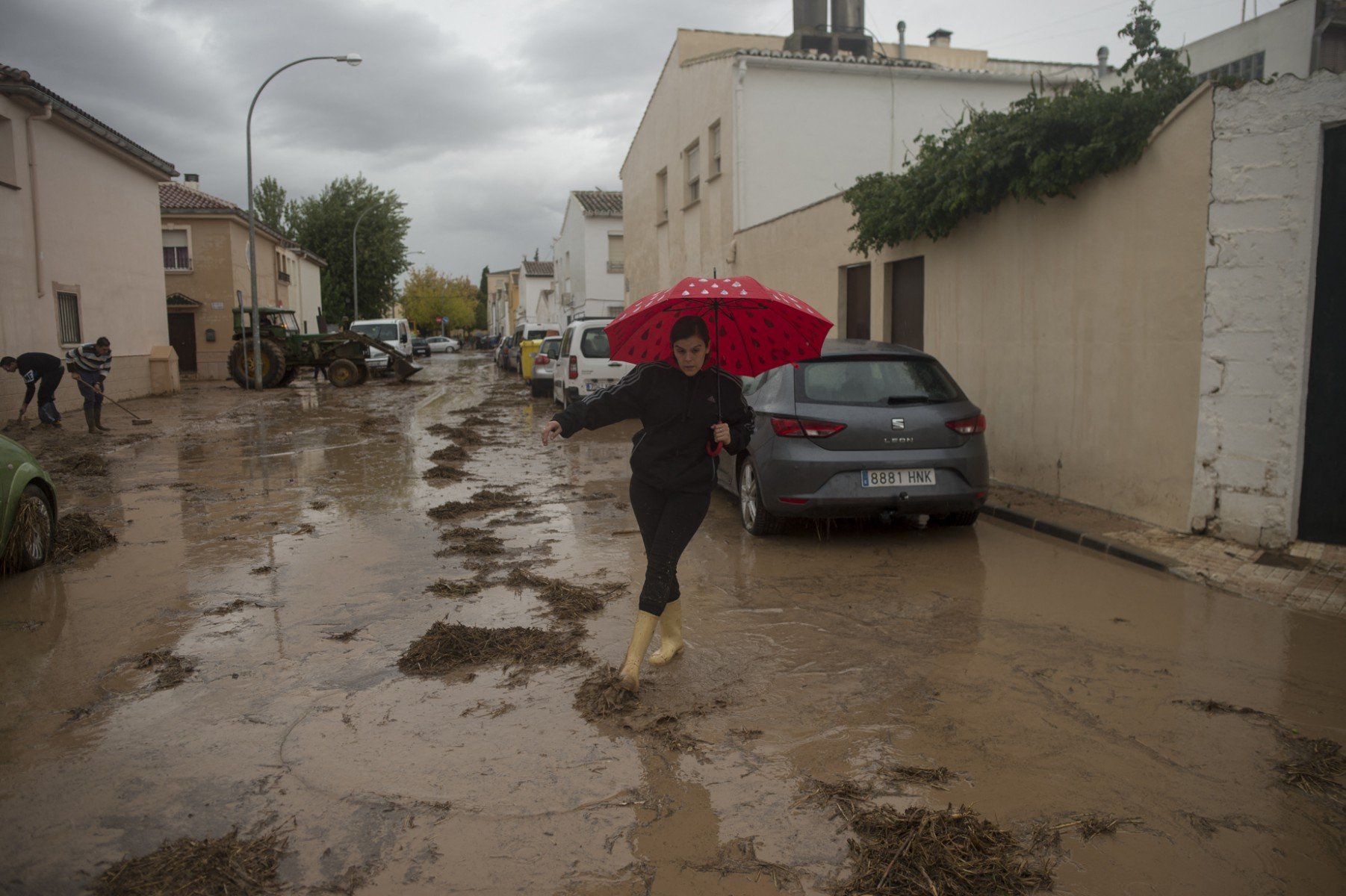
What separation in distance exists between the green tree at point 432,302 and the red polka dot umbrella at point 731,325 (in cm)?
8810

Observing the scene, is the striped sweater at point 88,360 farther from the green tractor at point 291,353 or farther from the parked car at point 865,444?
the parked car at point 865,444

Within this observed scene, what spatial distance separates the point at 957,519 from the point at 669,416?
423 centimetres

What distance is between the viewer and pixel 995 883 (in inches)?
111

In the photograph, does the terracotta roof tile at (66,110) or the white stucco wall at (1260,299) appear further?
the terracotta roof tile at (66,110)

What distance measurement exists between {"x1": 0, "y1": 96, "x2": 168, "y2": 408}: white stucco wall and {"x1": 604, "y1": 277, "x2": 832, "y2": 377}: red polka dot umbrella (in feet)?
54.9

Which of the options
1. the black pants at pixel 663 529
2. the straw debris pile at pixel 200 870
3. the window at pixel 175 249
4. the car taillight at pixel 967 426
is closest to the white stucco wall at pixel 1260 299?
the car taillight at pixel 967 426

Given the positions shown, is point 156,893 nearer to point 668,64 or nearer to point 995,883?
point 995,883

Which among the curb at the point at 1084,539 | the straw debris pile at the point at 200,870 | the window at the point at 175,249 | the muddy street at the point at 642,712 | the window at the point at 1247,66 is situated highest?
the window at the point at 1247,66

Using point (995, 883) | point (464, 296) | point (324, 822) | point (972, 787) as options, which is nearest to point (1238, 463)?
point (972, 787)

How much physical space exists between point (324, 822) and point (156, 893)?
54cm

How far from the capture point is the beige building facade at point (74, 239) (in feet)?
58.1

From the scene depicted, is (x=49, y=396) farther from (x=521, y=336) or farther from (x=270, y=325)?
(x=521, y=336)

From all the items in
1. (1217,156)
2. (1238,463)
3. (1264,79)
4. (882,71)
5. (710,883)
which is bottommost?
(710,883)

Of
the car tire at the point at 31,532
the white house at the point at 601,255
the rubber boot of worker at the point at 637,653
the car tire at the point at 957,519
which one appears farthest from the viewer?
the white house at the point at 601,255
